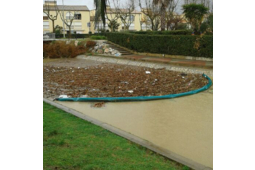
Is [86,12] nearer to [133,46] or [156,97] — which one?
[133,46]

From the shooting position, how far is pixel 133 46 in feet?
56.0

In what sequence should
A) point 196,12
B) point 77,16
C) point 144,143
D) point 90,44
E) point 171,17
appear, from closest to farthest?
point 144,143 < point 196,12 < point 90,44 < point 171,17 < point 77,16

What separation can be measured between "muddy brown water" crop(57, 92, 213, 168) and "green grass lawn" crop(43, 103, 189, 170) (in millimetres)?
398

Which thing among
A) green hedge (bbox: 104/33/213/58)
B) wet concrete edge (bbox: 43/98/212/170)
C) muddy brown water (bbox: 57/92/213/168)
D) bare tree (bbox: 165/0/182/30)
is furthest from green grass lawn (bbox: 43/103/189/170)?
bare tree (bbox: 165/0/182/30)

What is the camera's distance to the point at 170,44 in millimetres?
14500

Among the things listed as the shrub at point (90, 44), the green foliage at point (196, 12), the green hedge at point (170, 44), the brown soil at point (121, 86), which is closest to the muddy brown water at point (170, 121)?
the brown soil at point (121, 86)

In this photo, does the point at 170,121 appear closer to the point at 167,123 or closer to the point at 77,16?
the point at 167,123

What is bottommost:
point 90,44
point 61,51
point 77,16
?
point 61,51

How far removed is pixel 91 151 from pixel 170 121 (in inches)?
66.7

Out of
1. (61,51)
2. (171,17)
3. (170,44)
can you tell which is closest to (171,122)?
(170,44)

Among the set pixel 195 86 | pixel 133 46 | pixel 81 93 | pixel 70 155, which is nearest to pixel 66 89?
pixel 81 93

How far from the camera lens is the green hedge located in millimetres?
12641

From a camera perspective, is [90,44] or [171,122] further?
[90,44]
